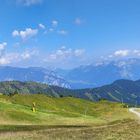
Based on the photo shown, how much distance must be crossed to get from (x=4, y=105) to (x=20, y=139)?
43.6 m

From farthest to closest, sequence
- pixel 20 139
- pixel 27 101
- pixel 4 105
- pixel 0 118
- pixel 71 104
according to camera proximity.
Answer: pixel 71 104
pixel 27 101
pixel 4 105
pixel 0 118
pixel 20 139

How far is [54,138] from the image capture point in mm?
44344

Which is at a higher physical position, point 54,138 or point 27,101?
point 27,101

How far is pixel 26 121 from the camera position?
73750mm

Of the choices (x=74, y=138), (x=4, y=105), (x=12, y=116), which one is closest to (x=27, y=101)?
(x=4, y=105)

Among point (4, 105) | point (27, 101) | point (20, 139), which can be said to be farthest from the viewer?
point (27, 101)

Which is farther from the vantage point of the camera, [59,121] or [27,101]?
[27,101]

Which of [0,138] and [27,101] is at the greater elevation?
[27,101]

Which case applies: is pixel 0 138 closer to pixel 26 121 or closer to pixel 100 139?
pixel 100 139

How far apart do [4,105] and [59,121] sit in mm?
12750

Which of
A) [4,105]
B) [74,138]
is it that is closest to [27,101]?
[4,105]

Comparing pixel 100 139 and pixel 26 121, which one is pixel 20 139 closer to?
pixel 100 139

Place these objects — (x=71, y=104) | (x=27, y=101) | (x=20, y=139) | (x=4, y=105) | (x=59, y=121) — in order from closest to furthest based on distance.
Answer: (x=20, y=139) < (x=59, y=121) < (x=4, y=105) < (x=27, y=101) < (x=71, y=104)

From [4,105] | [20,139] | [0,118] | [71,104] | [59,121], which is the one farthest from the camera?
[71,104]
